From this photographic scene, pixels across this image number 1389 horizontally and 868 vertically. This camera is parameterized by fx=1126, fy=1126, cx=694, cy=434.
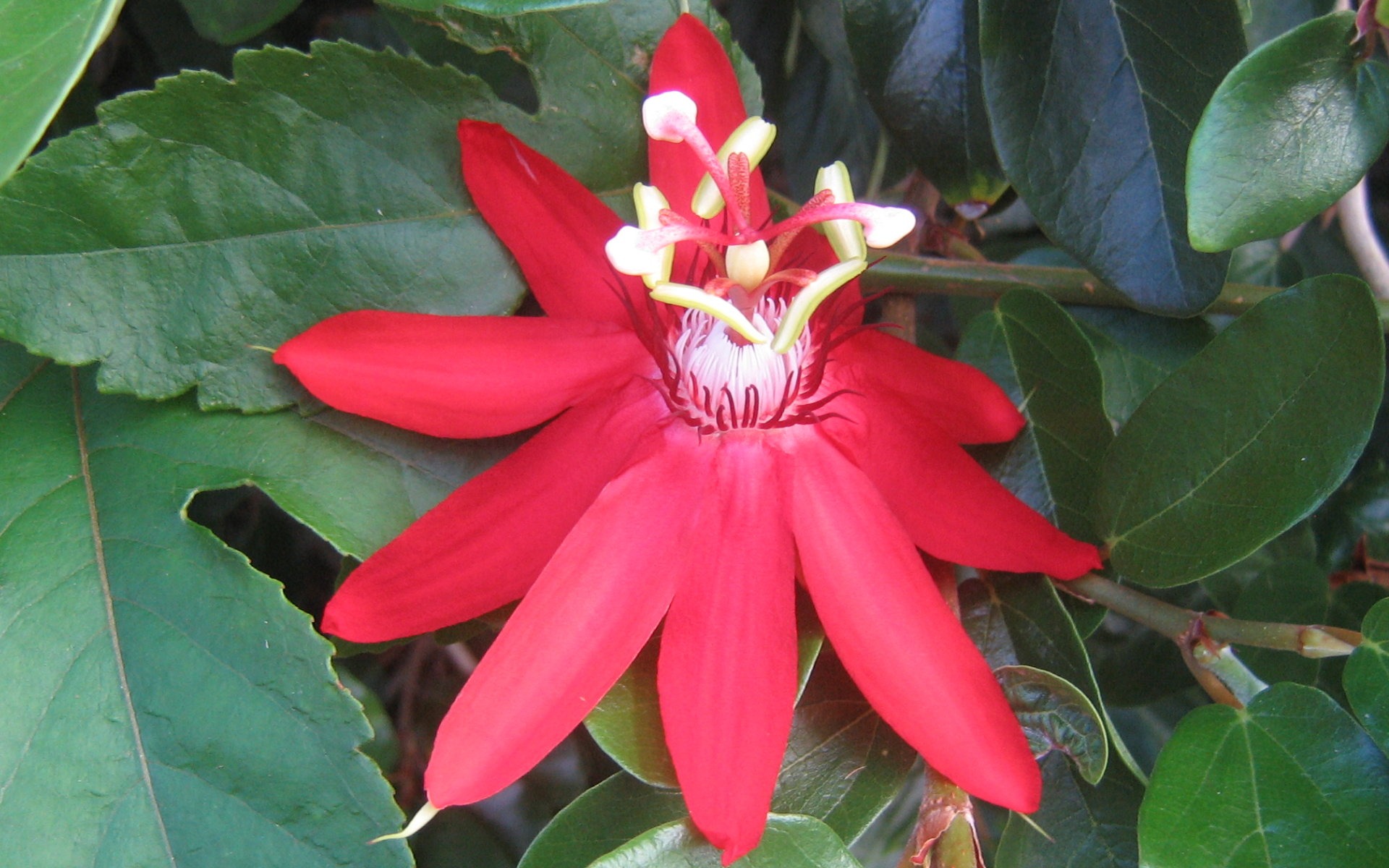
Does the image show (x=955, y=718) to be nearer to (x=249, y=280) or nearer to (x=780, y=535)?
(x=780, y=535)

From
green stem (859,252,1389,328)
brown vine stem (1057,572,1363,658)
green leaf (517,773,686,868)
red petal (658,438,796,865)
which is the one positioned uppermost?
green stem (859,252,1389,328)

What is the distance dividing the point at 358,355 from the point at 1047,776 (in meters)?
0.47

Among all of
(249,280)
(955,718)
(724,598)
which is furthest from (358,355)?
(955,718)

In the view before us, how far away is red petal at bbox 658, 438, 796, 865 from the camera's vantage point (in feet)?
1.75

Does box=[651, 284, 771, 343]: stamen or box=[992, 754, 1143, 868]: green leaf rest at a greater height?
box=[651, 284, 771, 343]: stamen

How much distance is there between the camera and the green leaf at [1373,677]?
0.57m

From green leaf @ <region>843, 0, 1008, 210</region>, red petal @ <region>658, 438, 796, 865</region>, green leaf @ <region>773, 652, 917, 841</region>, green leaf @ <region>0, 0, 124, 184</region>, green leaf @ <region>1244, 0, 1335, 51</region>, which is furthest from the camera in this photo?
green leaf @ <region>1244, 0, 1335, 51</region>

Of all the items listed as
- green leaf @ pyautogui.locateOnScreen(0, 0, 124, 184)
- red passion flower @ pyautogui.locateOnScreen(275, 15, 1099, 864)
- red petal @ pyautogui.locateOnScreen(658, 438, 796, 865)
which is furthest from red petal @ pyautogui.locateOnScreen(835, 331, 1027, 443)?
green leaf @ pyautogui.locateOnScreen(0, 0, 124, 184)

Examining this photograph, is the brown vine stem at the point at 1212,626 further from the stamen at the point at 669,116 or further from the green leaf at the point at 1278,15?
the green leaf at the point at 1278,15

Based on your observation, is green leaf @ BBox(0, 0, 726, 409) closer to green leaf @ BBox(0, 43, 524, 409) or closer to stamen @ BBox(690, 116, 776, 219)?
→ green leaf @ BBox(0, 43, 524, 409)

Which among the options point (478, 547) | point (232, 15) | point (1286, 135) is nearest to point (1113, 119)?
point (1286, 135)

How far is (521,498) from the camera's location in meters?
0.60

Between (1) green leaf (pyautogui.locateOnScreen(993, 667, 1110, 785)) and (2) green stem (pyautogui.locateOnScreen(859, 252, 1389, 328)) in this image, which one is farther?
(2) green stem (pyautogui.locateOnScreen(859, 252, 1389, 328))

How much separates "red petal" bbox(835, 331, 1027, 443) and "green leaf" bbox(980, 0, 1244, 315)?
0.35ft
